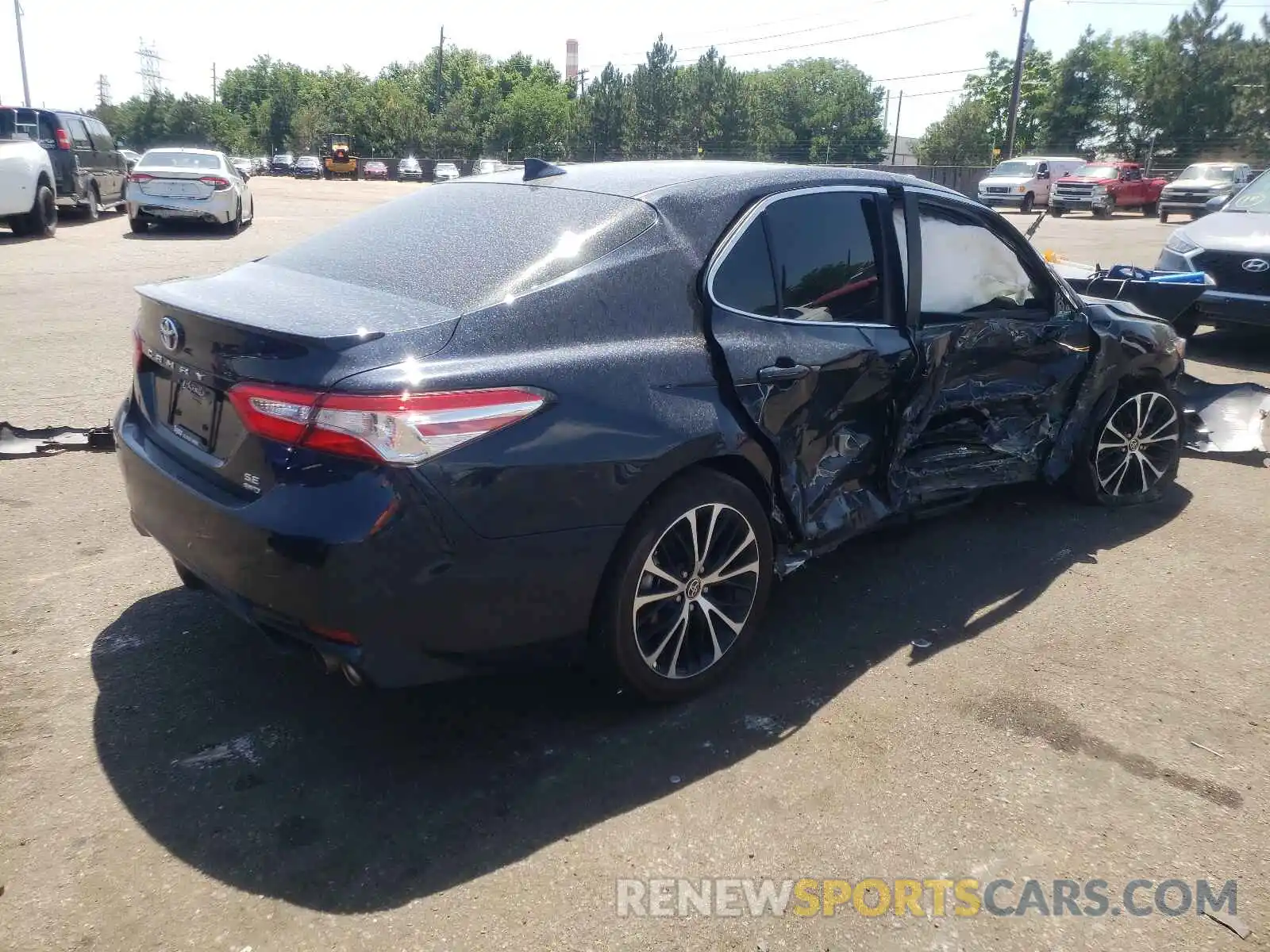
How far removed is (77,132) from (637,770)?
62.4ft

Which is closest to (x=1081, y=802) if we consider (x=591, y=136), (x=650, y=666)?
(x=650, y=666)

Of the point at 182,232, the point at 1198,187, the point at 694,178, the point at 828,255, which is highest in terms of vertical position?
the point at 1198,187

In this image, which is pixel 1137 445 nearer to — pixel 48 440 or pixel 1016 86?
pixel 48 440

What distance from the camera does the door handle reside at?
Answer: 11.1 feet

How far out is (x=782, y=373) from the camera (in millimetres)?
3455

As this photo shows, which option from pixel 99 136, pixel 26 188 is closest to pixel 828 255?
pixel 26 188

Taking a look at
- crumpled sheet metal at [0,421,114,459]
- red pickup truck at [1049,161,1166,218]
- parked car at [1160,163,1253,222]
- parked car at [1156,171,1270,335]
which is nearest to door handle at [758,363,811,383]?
crumpled sheet metal at [0,421,114,459]

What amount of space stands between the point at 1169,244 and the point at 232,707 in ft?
32.9

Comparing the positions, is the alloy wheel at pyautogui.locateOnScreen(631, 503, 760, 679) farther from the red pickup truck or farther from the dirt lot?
the red pickup truck

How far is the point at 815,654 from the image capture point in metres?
3.76

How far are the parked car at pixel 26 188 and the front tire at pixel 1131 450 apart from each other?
1465cm

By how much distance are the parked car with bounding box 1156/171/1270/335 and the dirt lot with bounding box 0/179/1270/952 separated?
5.56m

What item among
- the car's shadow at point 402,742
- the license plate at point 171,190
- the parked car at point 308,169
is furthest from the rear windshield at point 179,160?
the parked car at point 308,169

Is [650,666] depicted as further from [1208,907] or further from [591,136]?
[591,136]
